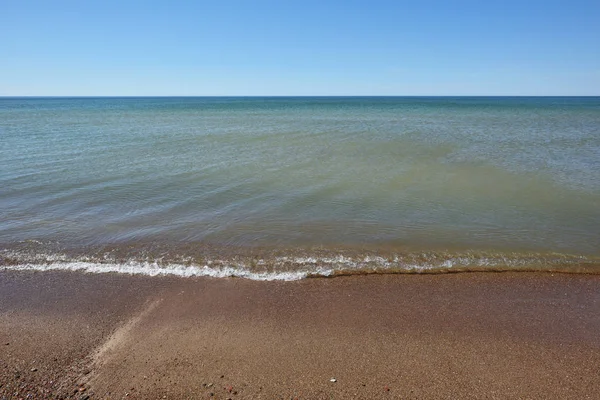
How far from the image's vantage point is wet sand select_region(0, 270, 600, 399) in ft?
14.0

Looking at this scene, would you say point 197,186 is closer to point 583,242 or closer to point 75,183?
point 75,183

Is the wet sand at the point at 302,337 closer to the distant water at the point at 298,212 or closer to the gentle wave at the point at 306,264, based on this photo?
the gentle wave at the point at 306,264

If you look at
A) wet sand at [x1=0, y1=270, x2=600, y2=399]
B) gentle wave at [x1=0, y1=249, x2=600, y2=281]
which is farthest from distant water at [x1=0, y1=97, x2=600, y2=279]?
wet sand at [x1=0, y1=270, x2=600, y2=399]

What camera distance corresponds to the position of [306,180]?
1348 cm

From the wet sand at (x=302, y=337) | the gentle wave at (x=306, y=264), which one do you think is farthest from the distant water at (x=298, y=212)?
the wet sand at (x=302, y=337)

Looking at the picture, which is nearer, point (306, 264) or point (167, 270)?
point (167, 270)

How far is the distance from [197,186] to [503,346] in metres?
10.4

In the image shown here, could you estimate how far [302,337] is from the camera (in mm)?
5129

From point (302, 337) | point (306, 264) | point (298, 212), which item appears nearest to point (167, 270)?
point (306, 264)

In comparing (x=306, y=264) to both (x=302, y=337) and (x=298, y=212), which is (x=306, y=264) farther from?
(x=298, y=212)

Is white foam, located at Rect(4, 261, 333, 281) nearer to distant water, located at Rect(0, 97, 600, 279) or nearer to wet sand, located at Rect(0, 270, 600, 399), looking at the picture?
distant water, located at Rect(0, 97, 600, 279)

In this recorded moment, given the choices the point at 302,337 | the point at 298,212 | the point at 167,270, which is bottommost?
the point at 302,337

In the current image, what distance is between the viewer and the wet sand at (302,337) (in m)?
4.28

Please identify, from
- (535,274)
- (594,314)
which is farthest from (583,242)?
(594,314)
